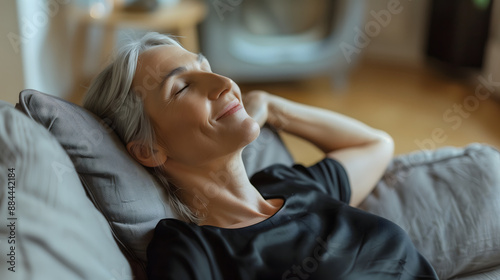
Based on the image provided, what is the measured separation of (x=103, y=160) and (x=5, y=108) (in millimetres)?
205

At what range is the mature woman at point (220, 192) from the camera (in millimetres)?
1068

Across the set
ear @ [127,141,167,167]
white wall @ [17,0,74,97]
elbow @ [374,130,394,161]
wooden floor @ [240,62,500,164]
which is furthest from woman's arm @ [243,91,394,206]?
white wall @ [17,0,74,97]

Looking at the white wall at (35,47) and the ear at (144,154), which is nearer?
the ear at (144,154)

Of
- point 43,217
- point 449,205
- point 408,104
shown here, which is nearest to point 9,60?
point 43,217

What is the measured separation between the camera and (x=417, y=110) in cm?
346

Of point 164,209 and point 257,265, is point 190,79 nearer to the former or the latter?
point 164,209

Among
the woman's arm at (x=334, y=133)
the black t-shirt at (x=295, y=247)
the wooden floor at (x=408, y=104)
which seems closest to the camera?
the black t-shirt at (x=295, y=247)

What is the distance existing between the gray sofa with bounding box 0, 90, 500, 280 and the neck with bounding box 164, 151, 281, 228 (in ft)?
0.18

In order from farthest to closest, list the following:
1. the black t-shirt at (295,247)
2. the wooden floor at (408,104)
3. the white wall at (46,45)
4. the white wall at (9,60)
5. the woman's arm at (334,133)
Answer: the wooden floor at (408,104), the white wall at (46,45), the white wall at (9,60), the woman's arm at (334,133), the black t-shirt at (295,247)

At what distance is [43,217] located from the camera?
0.89 meters

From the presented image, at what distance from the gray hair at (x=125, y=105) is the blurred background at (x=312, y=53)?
1810 millimetres

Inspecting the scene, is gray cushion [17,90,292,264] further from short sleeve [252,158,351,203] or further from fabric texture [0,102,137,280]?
short sleeve [252,158,351,203]

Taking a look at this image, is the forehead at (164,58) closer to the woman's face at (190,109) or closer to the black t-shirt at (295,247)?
the woman's face at (190,109)

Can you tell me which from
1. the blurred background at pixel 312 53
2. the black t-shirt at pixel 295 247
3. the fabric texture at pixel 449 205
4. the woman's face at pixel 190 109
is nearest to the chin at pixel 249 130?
the woman's face at pixel 190 109
